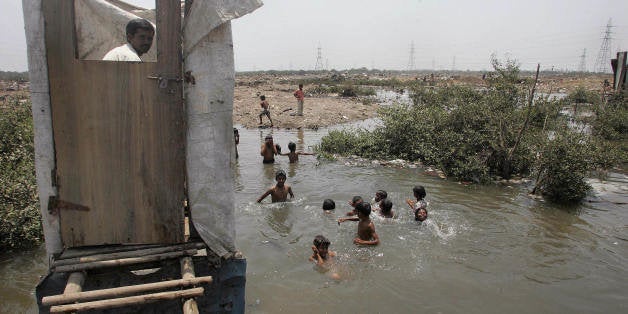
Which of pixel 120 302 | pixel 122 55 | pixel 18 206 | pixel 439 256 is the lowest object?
pixel 439 256

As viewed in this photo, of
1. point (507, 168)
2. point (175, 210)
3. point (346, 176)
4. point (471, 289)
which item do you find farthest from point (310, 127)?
point (175, 210)

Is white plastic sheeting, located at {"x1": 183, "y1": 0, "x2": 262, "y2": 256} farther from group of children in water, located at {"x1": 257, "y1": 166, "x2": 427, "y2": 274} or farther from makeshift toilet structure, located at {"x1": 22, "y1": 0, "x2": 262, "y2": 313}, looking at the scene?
group of children in water, located at {"x1": 257, "y1": 166, "x2": 427, "y2": 274}

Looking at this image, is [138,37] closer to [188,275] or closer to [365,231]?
[188,275]

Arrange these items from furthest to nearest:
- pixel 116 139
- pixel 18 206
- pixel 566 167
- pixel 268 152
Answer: pixel 268 152 < pixel 566 167 < pixel 18 206 < pixel 116 139

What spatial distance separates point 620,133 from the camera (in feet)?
41.2

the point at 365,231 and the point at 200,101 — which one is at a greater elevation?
the point at 200,101

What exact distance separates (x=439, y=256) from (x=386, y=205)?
132 centimetres

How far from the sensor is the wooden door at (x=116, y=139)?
2.34 meters

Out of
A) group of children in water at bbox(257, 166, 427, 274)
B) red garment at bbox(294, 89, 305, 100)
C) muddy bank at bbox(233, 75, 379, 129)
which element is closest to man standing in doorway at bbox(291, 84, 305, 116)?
red garment at bbox(294, 89, 305, 100)

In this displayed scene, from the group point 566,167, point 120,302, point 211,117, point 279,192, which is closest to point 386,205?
point 279,192

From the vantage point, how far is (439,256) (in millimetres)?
5598

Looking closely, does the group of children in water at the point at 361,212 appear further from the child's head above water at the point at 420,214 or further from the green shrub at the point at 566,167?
the green shrub at the point at 566,167

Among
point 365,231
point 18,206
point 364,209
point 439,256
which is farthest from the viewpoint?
point 365,231

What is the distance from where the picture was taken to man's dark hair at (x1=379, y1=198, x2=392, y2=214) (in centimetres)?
663
